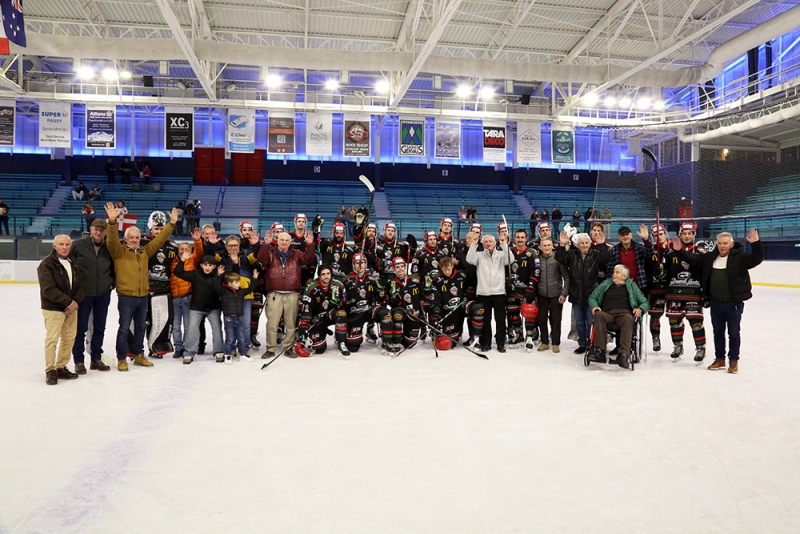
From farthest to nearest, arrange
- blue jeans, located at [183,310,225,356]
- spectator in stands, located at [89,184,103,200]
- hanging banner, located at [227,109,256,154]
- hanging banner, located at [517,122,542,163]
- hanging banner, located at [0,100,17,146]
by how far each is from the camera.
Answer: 1. spectator in stands, located at [89,184,103,200]
2. hanging banner, located at [517,122,542,163]
3. hanging banner, located at [0,100,17,146]
4. hanging banner, located at [227,109,256,154]
5. blue jeans, located at [183,310,225,356]

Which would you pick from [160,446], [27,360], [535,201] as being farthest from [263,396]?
[535,201]

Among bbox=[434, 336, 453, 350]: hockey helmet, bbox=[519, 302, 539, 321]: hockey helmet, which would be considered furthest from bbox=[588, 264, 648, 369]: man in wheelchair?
bbox=[434, 336, 453, 350]: hockey helmet

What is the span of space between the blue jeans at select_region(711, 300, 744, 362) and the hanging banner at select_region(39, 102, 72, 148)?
20.2 meters

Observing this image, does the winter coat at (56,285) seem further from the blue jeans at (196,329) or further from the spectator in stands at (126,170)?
the spectator in stands at (126,170)

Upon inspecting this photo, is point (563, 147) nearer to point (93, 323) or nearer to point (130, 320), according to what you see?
point (130, 320)

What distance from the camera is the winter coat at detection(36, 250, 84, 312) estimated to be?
493 cm

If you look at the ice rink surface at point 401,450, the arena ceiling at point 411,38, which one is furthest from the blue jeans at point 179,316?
the arena ceiling at point 411,38

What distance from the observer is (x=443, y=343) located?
6922 mm

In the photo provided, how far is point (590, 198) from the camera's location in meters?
29.1

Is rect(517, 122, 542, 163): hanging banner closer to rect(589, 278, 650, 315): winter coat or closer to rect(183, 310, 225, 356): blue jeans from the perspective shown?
rect(589, 278, 650, 315): winter coat

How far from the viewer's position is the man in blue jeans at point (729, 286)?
18.3ft

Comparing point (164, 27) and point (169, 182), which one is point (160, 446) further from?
point (169, 182)

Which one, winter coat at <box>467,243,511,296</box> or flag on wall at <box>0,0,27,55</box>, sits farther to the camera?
flag on wall at <box>0,0,27,55</box>

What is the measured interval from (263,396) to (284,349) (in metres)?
1.72
